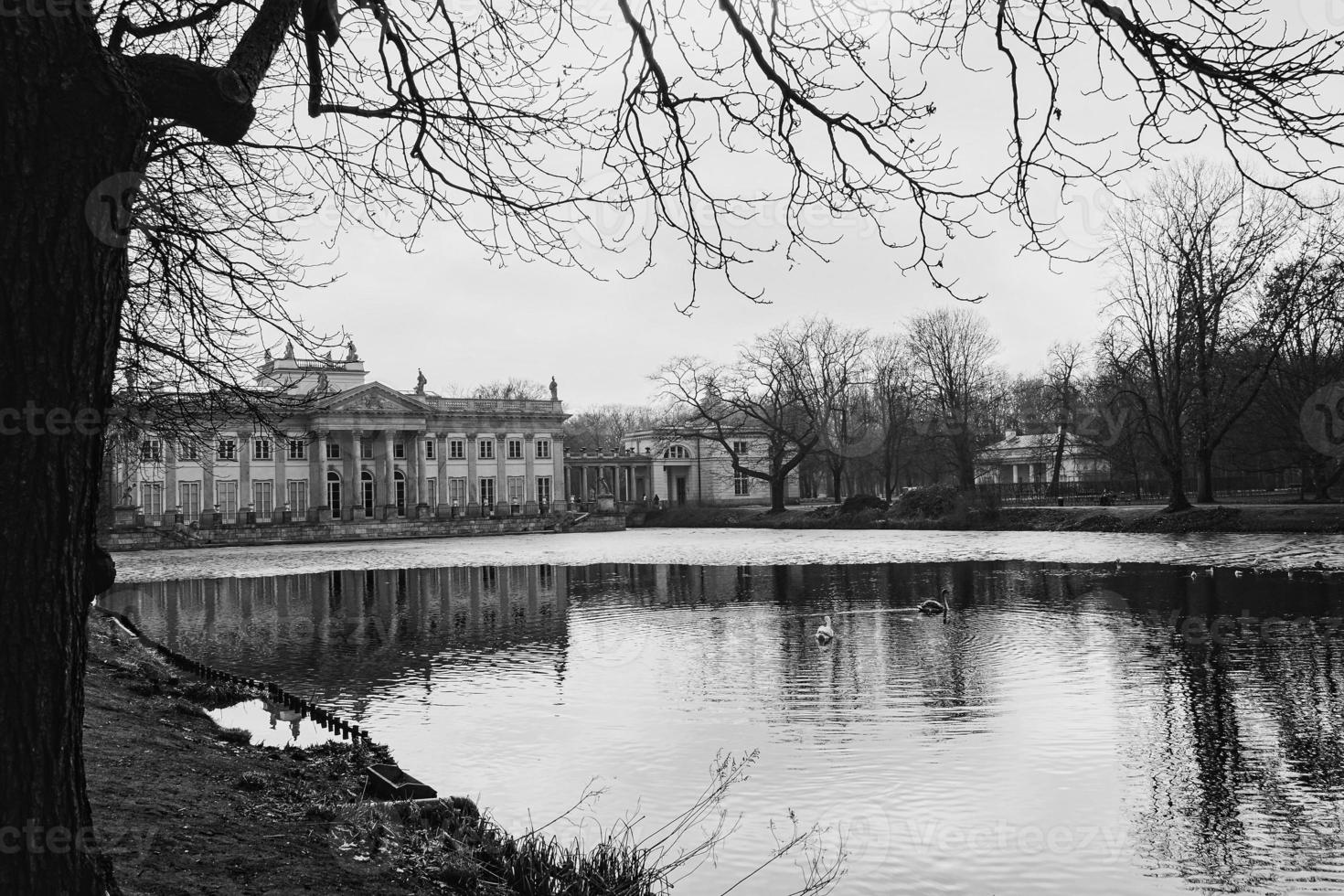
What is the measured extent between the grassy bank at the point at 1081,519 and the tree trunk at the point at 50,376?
1326 inches

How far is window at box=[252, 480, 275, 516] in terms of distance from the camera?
63.8m

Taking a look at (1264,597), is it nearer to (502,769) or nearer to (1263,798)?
(1263,798)

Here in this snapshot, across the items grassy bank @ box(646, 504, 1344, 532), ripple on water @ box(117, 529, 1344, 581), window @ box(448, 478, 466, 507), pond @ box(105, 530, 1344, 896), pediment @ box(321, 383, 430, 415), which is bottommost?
ripple on water @ box(117, 529, 1344, 581)

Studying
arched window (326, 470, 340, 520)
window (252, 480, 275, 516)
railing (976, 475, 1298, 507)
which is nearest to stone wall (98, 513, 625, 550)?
arched window (326, 470, 340, 520)

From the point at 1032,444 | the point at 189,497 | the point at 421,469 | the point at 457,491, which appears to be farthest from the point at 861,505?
the point at 189,497

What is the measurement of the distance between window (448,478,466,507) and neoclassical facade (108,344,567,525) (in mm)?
62

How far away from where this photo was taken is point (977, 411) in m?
54.1

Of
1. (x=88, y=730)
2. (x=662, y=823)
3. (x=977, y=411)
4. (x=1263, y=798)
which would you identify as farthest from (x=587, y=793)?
(x=977, y=411)

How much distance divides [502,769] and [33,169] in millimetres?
6222

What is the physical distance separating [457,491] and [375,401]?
30.5 ft

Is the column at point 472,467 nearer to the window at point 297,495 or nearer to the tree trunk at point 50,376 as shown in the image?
the window at point 297,495

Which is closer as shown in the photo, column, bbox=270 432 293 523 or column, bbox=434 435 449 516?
column, bbox=270 432 293 523

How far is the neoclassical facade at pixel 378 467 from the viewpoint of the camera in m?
61.2

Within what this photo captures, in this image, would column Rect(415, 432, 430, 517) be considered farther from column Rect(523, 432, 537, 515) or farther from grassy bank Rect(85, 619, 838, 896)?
grassy bank Rect(85, 619, 838, 896)
